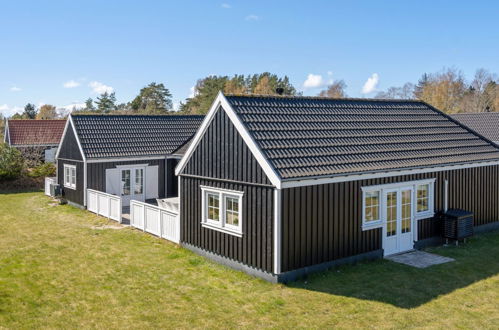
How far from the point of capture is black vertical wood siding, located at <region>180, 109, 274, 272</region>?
11.5 metres

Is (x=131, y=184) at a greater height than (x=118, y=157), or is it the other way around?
(x=118, y=157)

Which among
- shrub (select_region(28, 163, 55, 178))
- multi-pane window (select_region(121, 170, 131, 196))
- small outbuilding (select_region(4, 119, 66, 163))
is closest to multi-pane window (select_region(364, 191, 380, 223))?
multi-pane window (select_region(121, 170, 131, 196))

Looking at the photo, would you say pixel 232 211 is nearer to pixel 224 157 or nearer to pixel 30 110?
pixel 224 157

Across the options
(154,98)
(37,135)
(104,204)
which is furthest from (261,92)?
(104,204)

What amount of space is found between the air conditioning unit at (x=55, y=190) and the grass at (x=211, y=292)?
8.88m

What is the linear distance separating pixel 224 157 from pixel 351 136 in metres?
4.18

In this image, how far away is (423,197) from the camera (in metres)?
14.8

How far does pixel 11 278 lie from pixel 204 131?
652cm

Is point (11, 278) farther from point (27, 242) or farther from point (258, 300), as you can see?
point (258, 300)

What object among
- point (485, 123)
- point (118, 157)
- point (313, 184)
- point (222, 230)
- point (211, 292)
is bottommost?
point (211, 292)

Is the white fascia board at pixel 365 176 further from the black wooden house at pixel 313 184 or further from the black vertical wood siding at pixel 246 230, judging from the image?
the black vertical wood siding at pixel 246 230

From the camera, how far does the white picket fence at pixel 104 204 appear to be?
19094mm

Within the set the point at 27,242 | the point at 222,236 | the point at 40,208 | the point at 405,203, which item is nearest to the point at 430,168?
the point at 405,203

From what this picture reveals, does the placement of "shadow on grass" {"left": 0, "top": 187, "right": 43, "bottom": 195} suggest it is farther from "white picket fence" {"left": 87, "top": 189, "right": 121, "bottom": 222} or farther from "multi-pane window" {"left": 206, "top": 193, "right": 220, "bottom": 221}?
"multi-pane window" {"left": 206, "top": 193, "right": 220, "bottom": 221}
